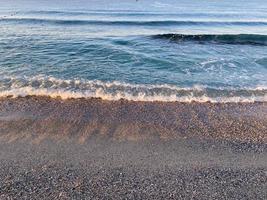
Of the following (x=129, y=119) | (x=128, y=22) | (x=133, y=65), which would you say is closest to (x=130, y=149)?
(x=129, y=119)

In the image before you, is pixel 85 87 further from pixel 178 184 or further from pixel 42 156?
pixel 178 184

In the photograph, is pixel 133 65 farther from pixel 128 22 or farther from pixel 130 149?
pixel 128 22

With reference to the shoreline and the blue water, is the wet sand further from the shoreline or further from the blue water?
the blue water

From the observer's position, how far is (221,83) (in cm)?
1425

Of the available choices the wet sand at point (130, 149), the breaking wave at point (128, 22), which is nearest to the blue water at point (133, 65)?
the wet sand at point (130, 149)

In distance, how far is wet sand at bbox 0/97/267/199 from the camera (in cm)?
658

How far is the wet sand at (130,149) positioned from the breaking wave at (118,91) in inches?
27.0

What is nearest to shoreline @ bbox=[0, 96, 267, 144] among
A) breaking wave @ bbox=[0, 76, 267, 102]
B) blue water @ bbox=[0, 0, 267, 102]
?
breaking wave @ bbox=[0, 76, 267, 102]

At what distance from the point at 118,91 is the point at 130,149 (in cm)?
495

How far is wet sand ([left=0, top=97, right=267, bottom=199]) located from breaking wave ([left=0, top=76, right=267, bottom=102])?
686mm

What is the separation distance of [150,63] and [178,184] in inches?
445

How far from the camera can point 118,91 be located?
12.9 metres

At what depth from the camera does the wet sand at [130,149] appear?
6578mm

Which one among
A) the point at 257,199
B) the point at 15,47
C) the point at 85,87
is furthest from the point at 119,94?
the point at 15,47
